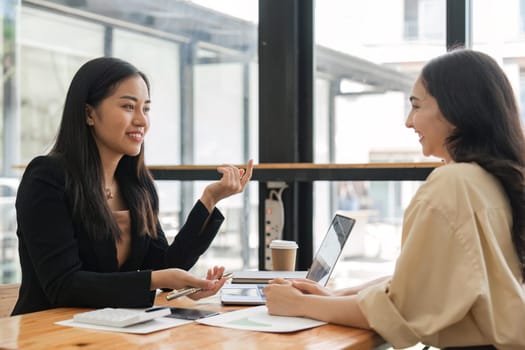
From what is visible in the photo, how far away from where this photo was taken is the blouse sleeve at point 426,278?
1.35 meters

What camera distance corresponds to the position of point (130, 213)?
2029 mm

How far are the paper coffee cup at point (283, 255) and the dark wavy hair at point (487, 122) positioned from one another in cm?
82

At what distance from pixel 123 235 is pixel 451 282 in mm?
996

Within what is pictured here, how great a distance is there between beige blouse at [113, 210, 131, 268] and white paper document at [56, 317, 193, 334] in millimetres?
451

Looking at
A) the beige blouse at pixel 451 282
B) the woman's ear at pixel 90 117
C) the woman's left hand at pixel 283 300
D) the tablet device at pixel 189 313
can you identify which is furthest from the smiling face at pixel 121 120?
the beige blouse at pixel 451 282

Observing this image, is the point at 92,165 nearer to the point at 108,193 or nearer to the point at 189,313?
the point at 108,193

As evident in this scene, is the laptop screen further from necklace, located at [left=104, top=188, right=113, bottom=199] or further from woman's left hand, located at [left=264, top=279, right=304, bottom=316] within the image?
necklace, located at [left=104, top=188, right=113, bottom=199]

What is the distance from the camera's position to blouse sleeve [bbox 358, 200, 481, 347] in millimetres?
1350

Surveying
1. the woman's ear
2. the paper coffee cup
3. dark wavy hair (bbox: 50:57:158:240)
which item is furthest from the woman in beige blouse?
the woman's ear

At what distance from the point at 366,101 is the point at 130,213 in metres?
1.42

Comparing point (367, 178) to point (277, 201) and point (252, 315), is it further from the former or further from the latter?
point (252, 315)

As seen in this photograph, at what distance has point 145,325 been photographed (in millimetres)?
1491

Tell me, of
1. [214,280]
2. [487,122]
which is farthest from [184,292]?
[487,122]

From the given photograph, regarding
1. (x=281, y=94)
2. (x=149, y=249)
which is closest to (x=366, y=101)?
(x=281, y=94)
